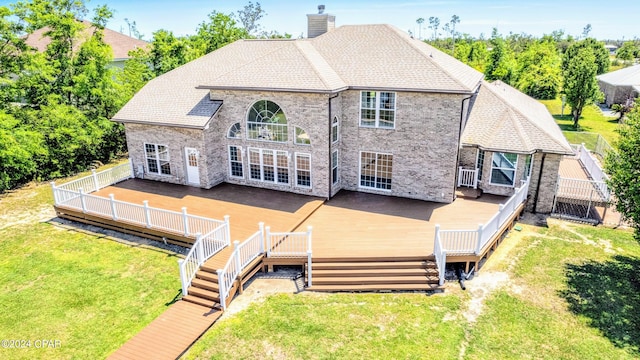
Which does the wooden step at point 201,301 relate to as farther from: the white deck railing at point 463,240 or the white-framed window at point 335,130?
the white-framed window at point 335,130

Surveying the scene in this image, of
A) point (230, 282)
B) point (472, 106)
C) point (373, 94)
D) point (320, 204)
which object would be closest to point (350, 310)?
point (230, 282)

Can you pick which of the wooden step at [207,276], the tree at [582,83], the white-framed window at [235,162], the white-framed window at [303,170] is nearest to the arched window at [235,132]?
the white-framed window at [235,162]

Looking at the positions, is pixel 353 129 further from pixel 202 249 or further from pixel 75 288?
pixel 75 288

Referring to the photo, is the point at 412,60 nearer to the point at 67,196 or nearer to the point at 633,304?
the point at 633,304

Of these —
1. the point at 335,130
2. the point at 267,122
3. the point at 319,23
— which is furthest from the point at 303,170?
the point at 319,23

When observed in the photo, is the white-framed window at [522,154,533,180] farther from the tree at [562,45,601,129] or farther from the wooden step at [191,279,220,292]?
the tree at [562,45,601,129]
